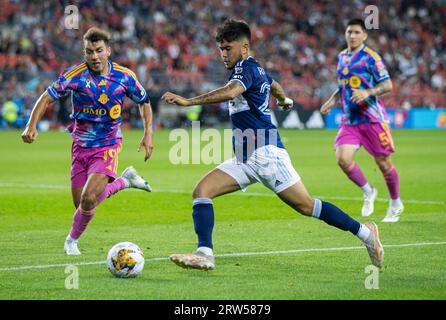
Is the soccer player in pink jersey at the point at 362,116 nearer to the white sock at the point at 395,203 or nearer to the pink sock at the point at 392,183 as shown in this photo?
the pink sock at the point at 392,183

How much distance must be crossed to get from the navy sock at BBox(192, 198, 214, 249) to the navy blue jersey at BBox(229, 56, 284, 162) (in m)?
0.54

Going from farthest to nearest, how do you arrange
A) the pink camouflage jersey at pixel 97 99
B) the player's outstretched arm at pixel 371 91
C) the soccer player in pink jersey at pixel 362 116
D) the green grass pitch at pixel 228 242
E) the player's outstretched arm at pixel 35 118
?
the soccer player in pink jersey at pixel 362 116, the player's outstretched arm at pixel 371 91, the pink camouflage jersey at pixel 97 99, the player's outstretched arm at pixel 35 118, the green grass pitch at pixel 228 242

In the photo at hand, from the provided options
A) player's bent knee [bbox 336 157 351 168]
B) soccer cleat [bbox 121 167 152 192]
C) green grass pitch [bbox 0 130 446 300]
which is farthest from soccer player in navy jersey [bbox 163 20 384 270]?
player's bent knee [bbox 336 157 351 168]

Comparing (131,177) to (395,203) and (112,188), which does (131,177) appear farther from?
(395,203)

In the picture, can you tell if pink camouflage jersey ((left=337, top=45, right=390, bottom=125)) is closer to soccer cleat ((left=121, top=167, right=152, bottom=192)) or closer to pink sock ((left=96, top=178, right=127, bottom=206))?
soccer cleat ((left=121, top=167, right=152, bottom=192))

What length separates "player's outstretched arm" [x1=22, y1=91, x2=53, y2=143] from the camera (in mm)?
8180

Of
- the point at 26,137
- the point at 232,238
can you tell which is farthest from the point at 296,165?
the point at 26,137

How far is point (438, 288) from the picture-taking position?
6828 mm

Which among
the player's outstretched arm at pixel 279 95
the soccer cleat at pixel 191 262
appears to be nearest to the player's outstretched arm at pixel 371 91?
Result: the player's outstretched arm at pixel 279 95

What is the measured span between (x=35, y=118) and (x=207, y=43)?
99.1 ft

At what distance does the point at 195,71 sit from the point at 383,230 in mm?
27028

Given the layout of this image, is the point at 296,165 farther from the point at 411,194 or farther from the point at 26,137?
the point at 26,137

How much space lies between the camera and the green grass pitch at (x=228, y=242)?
6816mm

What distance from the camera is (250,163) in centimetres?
778
